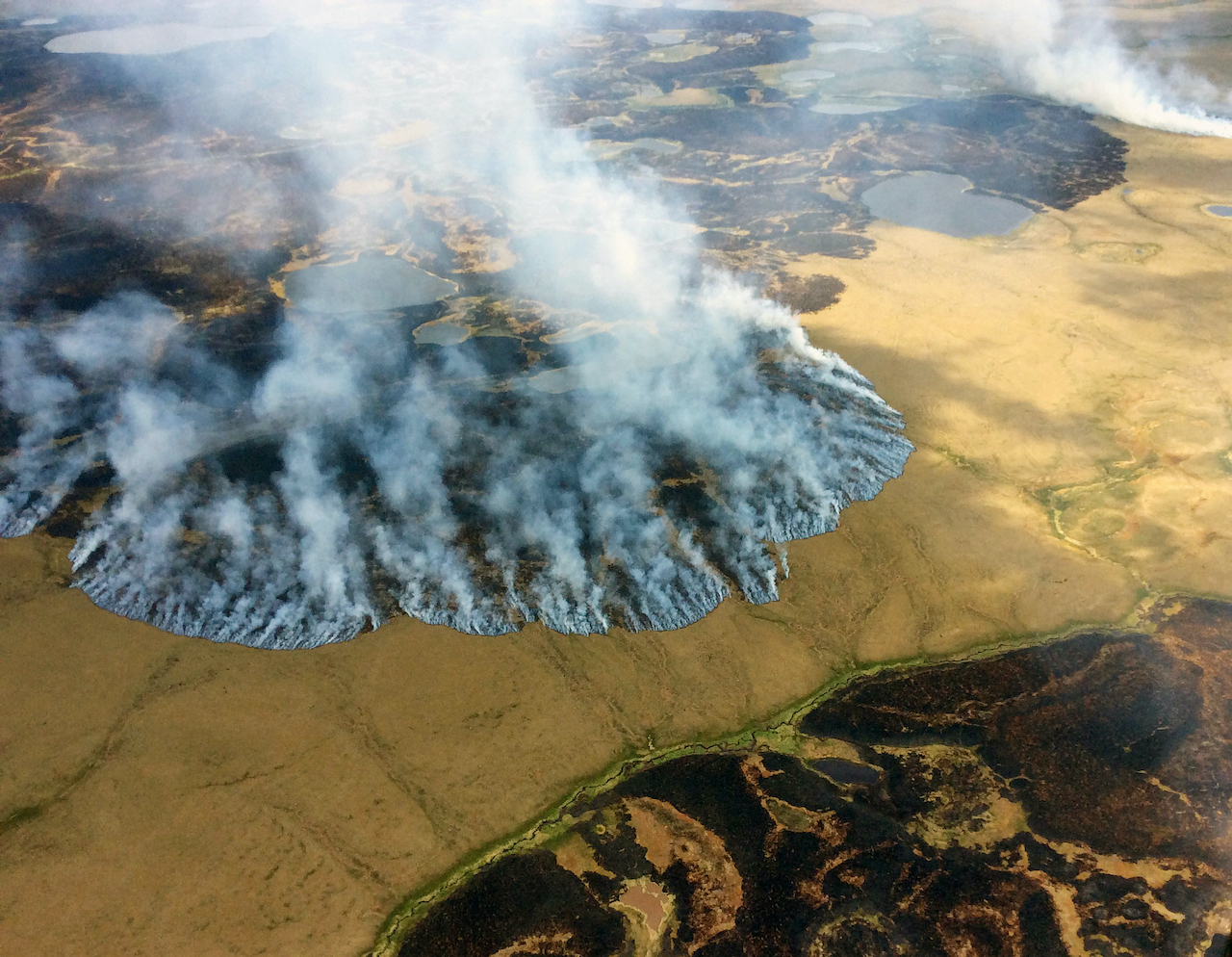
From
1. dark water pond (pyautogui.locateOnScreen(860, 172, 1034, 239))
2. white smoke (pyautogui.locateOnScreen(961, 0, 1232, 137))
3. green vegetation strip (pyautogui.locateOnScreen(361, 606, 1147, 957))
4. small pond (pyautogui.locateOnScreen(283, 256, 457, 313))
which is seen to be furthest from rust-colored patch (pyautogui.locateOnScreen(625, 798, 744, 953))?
white smoke (pyautogui.locateOnScreen(961, 0, 1232, 137))

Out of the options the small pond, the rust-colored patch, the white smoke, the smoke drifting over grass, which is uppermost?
the white smoke

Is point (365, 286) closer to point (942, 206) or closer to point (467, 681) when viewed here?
point (467, 681)

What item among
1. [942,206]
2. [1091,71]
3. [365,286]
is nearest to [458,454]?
[365,286]

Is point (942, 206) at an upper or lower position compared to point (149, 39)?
lower

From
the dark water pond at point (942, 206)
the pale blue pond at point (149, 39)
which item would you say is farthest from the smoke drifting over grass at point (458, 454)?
the pale blue pond at point (149, 39)

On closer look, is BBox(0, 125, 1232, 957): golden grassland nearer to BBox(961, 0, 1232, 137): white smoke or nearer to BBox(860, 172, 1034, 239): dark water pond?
BBox(860, 172, 1034, 239): dark water pond

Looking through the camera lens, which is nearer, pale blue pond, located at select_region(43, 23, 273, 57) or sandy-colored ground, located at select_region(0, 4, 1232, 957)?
sandy-colored ground, located at select_region(0, 4, 1232, 957)

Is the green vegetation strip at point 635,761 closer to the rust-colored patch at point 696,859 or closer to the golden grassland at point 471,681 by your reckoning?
the golden grassland at point 471,681
